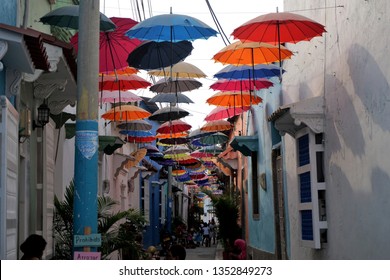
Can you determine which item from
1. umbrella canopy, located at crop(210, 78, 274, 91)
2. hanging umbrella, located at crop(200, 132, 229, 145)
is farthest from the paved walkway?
umbrella canopy, located at crop(210, 78, 274, 91)

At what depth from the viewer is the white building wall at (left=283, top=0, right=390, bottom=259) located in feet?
26.3

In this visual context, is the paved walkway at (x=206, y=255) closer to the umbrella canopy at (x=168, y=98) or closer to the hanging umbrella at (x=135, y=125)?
the hanging umbrella at (x=135, y=125)

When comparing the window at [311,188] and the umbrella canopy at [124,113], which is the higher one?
the umbrella canopy at [124,113]

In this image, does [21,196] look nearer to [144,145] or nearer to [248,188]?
[248,188]

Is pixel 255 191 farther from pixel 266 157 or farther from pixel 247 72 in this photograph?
pixel 247 72

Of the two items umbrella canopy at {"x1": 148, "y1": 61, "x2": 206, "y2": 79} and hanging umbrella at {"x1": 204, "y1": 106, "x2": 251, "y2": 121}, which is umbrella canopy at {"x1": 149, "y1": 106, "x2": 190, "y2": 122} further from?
umbrella canopy at {"x1": 148, "y1": 61, "x2": 206, "y2": 79}

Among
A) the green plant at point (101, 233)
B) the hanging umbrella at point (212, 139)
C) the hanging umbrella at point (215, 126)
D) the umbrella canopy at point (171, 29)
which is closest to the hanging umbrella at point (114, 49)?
the umbrella canopy at point (171, 29)

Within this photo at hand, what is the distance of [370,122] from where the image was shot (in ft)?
27.8

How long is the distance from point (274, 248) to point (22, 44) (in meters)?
10.5

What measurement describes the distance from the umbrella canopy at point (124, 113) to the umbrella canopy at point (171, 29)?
6018 millimetres

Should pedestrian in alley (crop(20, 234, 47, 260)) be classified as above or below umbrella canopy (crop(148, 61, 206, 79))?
below

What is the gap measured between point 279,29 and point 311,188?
263 centimetres

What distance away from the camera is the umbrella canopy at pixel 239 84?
560 inches

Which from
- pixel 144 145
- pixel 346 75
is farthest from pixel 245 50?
pixel 144 145
